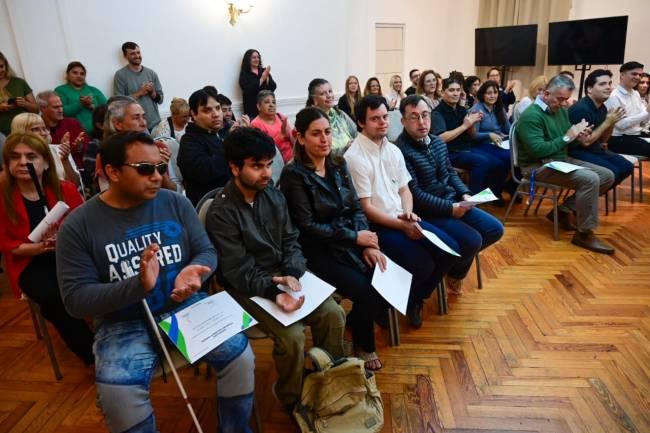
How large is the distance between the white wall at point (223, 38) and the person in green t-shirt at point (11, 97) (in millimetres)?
269

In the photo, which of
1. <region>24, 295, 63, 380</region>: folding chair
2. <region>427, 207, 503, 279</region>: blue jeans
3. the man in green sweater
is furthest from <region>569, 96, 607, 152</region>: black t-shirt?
<region>24, 295, 63, 380</region>: folding chair

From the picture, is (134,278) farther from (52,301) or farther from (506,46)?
(506,46)

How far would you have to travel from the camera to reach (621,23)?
5520 mm

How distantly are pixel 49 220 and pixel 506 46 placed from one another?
24.0 ft

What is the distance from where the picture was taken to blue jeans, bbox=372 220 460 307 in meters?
2.11

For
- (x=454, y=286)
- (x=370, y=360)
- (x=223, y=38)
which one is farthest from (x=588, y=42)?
(x=370, y=360)

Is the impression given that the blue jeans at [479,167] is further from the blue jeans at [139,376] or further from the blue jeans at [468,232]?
the blue jeans at [139,376]

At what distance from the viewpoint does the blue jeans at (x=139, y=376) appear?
127 cm

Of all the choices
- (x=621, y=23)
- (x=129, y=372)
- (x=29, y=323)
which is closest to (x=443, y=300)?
(x=129, y=372)

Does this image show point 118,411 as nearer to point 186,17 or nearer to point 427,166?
point 427,166

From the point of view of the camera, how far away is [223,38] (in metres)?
5.41

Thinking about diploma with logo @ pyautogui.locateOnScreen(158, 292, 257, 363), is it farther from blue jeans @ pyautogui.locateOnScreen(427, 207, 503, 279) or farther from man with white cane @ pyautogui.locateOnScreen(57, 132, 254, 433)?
blue jeans @ pyautogui.locateOnScreen(427, 207, 503, 279)

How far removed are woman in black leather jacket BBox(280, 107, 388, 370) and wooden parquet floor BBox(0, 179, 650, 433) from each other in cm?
36

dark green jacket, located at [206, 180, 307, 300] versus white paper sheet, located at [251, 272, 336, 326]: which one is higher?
dark green jacket, located at [206, 180, 307, 300]
